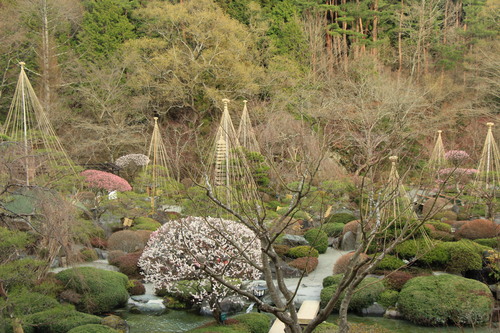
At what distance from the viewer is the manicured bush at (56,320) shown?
761 centimetres

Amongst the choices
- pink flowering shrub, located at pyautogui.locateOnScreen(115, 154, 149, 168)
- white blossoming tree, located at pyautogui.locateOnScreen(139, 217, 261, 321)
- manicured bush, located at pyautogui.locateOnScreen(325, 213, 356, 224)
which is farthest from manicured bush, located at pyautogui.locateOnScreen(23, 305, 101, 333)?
pink flowering shrub, located at pyautogui.locateOnScreen(115, 154, 149, 168)

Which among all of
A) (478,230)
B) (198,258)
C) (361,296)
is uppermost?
(198,258)

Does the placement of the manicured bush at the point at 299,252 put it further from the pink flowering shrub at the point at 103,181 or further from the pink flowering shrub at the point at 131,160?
the pink flowering shrub at the point at 131,160

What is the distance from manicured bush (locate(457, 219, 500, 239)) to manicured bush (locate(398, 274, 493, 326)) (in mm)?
4013

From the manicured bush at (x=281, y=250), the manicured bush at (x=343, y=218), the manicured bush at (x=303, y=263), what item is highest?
the manicured bush at (x=303, y=263)

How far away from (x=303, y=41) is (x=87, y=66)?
10.5 meters

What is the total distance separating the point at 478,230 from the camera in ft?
42.3

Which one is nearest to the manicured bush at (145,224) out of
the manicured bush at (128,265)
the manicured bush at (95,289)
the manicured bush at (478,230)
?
the manicured bush at (128,265)

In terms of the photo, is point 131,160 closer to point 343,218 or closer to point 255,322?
point 343,218

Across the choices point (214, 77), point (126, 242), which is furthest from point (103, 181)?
point (214, 77)

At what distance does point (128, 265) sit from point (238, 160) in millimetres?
3564

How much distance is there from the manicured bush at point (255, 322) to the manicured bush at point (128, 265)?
11.6 feet

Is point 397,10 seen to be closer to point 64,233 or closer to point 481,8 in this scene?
point 481,8

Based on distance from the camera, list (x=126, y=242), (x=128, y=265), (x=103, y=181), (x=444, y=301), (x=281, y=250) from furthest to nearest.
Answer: (x=103, y=181)
(x=126, y=242)
(x=281, y=250)
(x=128, y=265)
(x=444, y=301)
